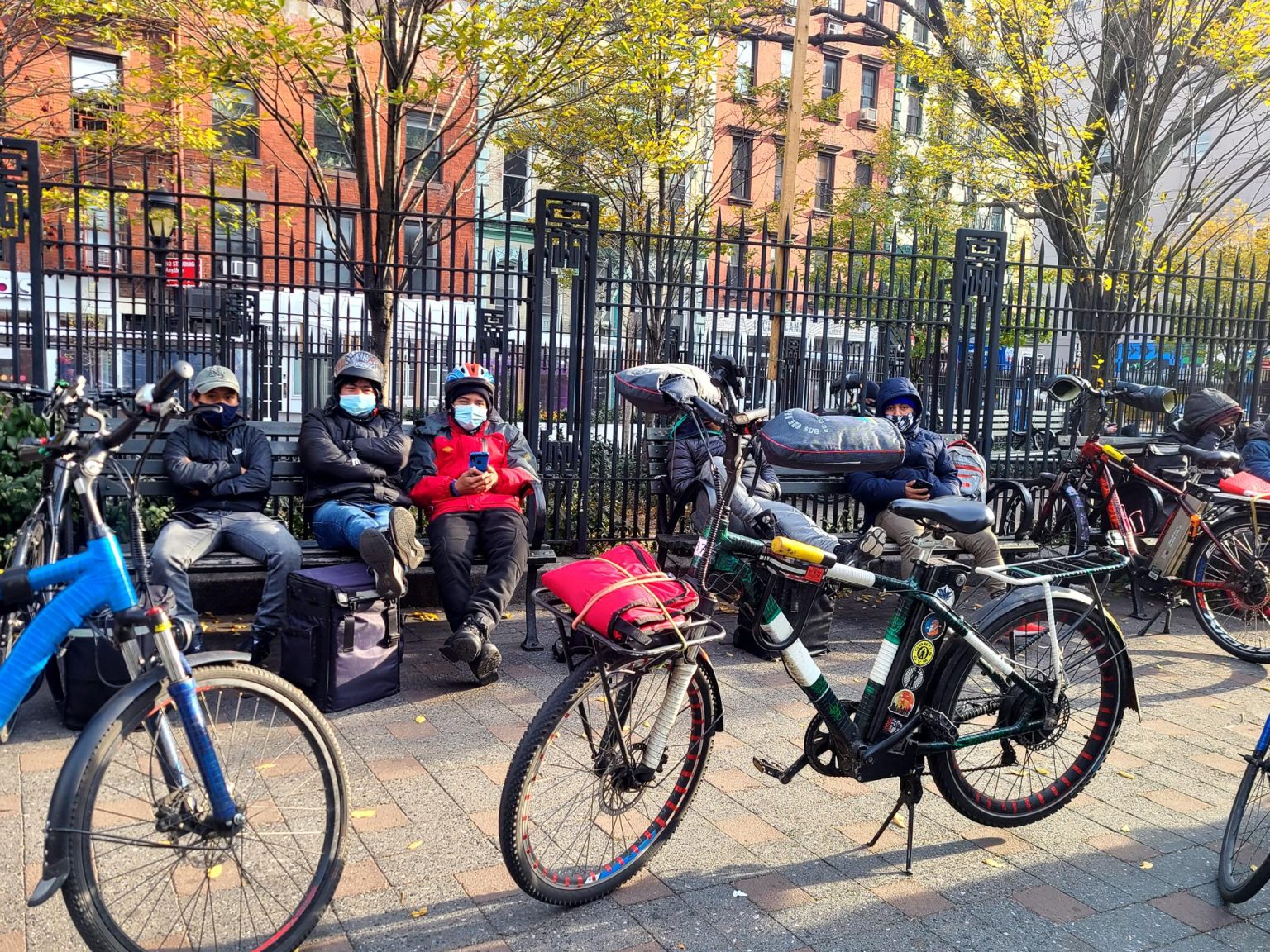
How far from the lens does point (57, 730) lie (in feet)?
14.4

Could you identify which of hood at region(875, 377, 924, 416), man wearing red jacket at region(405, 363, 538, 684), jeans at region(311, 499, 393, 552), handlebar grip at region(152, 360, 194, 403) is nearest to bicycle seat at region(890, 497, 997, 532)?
handlebar grip at region(152, 360, 194, 403)

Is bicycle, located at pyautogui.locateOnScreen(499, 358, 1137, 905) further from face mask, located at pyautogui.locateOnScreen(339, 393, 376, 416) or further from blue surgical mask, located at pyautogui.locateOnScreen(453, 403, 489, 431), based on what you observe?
face mask, located at pyautogui.locateOnScreen(339, 393, 376, 416)

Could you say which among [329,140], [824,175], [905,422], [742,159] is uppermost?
[824,175]

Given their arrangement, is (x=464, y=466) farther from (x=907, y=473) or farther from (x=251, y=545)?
(x=907, y=473)

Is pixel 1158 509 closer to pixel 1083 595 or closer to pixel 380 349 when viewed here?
pixel 1083 595

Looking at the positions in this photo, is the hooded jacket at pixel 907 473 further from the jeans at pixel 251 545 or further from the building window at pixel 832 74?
the building window at pixel 832 74

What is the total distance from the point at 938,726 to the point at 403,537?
273 centimetres

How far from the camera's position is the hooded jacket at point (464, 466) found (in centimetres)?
568

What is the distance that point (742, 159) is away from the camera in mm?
23031

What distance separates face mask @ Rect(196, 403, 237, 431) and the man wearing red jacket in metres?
1.00

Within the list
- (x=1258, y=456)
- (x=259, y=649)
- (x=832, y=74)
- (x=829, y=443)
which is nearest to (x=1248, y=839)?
(x=829, y=443)

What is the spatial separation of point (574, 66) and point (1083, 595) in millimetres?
6781

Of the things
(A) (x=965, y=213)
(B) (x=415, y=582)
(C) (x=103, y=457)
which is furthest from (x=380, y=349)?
(A) (x=965, y=213)

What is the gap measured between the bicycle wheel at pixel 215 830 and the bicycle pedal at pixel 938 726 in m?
1.89
